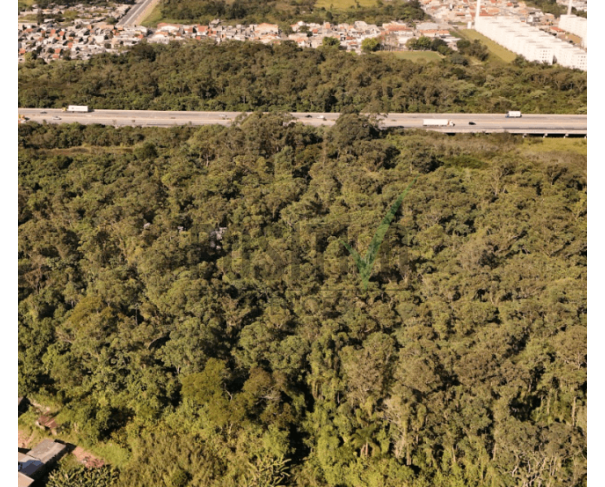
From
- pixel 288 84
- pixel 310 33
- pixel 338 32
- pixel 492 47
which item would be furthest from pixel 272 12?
pixel 288 84

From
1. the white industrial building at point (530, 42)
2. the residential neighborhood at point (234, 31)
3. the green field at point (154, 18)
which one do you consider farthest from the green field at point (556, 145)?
the green field at point (154, 18)

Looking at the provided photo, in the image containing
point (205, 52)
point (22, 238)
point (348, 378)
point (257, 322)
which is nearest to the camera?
point (348, 378)

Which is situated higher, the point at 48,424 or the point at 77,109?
the point at 77,109

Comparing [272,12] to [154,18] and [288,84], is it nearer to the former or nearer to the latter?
[154,18]

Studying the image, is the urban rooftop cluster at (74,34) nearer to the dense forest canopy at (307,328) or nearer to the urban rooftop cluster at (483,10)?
the dense forest canopy at (307,328)

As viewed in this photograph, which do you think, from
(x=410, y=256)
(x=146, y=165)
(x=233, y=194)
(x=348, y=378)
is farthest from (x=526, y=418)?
(x=146, y=165)

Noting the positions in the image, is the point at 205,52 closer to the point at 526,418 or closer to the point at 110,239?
the point at 110,239

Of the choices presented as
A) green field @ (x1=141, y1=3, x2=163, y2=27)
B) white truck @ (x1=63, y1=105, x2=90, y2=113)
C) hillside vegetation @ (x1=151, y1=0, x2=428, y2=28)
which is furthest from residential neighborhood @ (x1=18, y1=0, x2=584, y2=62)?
white truck @ (x1=63, y1=105, x2=90, y2=113)
